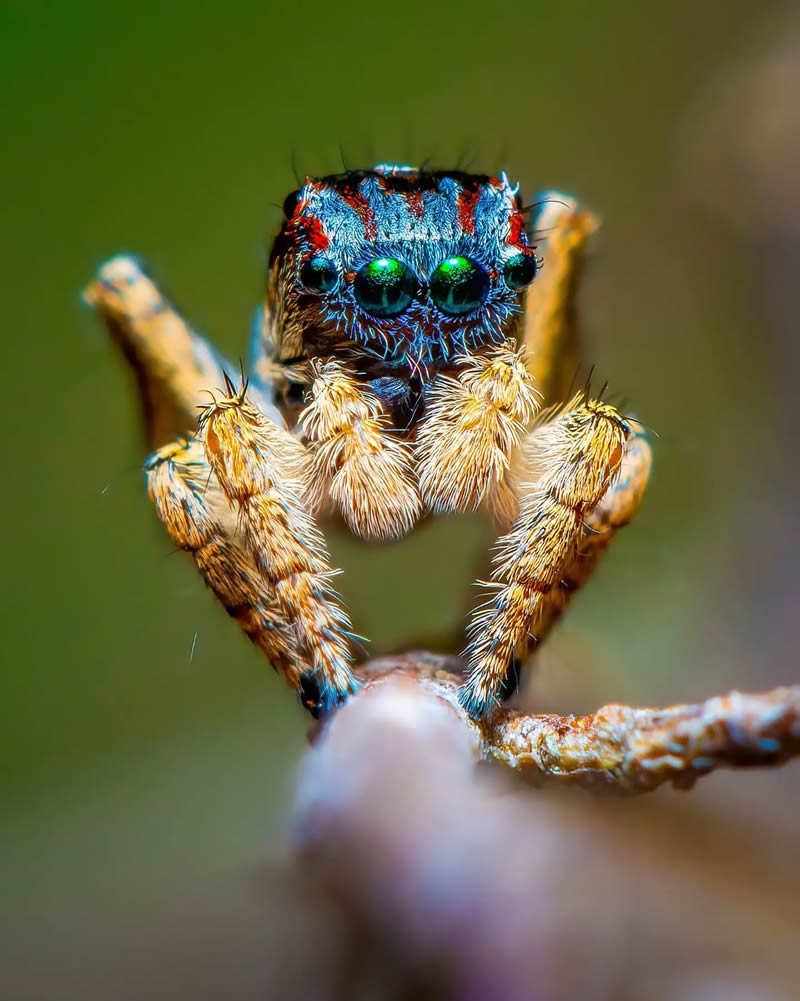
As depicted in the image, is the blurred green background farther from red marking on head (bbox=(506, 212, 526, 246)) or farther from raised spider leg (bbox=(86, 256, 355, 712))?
red marking on head (bbox=(506, 212, 526, 246))

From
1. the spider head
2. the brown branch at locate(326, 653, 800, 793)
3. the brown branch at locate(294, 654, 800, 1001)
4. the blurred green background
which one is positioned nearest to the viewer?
the brown branch at locate(326, 653, 800, 793)

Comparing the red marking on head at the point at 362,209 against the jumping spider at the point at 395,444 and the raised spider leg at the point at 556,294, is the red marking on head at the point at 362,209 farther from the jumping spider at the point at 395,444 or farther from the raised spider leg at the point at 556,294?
the raised spider leg at the point at 556,294

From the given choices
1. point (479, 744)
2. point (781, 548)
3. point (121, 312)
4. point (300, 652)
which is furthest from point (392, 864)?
point (121, 312)

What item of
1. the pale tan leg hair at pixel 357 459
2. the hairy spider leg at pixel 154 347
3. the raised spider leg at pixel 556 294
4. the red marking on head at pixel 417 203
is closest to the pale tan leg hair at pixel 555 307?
the raised spider leg at pixel 556 294

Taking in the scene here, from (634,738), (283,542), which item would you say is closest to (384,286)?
(283,542)

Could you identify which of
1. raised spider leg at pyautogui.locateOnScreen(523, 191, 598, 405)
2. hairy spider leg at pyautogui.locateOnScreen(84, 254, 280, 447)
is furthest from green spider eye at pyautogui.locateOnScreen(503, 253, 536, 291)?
hairy spider leg at pyautogui.locateOnScreen(84, 254, 280, 447)
